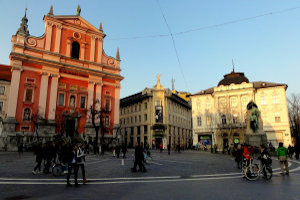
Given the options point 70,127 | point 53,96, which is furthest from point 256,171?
point 53,96

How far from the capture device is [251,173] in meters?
9.26

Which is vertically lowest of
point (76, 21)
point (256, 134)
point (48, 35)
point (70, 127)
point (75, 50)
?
point (256, 134)

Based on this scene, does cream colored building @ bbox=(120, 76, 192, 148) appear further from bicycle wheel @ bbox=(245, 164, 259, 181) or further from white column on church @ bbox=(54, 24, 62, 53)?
bicycle wheel @ bbox=(245, 164, 259, 181)

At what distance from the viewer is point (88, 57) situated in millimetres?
40188

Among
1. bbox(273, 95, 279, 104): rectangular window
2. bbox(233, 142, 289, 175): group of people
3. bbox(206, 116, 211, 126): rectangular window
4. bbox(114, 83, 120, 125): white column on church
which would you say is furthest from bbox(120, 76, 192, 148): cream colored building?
bbox(233, 142, 289, 175): group of people

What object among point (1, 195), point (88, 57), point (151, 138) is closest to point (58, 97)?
point (88, 57)

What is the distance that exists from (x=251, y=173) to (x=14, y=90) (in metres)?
33.9

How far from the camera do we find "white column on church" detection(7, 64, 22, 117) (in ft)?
102

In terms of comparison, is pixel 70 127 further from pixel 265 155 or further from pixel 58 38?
pixel 265 155

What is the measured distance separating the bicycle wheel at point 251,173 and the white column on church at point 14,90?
3262cm

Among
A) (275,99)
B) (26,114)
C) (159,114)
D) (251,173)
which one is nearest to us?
(251,173)

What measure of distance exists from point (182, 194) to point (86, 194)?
2.90 m

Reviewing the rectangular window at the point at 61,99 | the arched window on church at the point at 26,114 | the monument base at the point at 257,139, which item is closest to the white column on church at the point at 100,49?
the rectangular window at the point at 61,99

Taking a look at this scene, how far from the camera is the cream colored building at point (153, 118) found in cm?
5089
